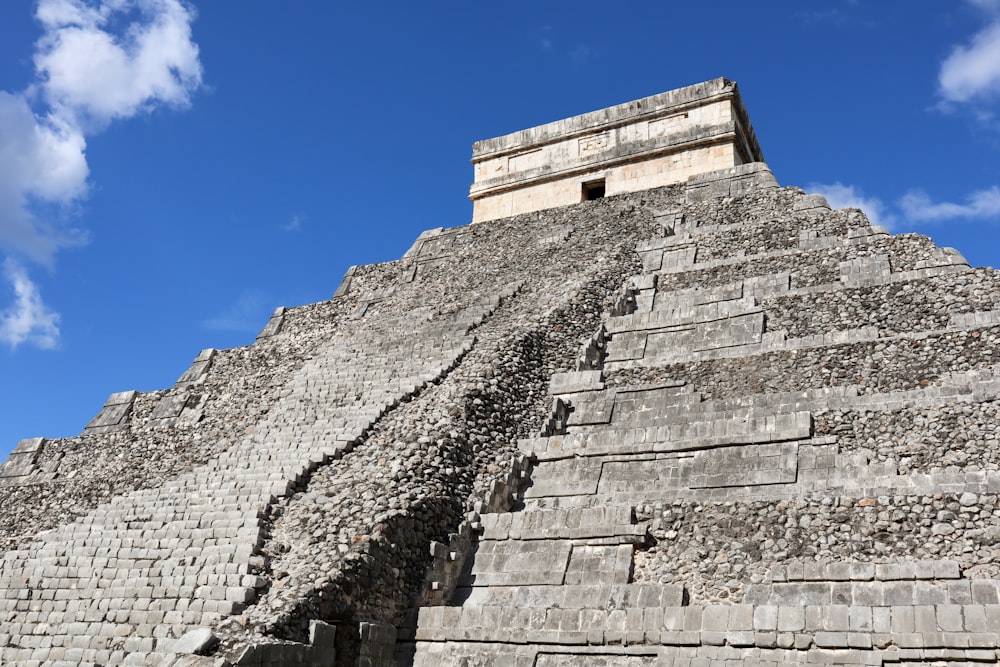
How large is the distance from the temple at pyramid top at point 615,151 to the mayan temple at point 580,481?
12.7ft

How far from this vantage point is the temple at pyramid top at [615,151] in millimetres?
18484

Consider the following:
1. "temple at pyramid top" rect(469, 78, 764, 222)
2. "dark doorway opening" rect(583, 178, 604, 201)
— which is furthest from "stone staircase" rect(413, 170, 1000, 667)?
"dark doorway opening" rect(583, 178, 604, 201)

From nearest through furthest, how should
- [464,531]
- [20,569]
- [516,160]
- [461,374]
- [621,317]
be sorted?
[464,531]
[20,569]
[461,374]
[621,317]
[516,160]

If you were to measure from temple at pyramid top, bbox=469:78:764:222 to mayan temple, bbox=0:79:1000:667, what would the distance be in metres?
3.87

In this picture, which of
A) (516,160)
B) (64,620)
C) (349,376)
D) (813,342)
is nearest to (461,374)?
(349,376)

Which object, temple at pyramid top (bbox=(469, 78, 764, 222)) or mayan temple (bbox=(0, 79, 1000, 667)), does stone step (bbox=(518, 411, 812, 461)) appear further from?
temple at pyramid top (bbox=(469, 78, 764, 222))

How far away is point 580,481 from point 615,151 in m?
11.6

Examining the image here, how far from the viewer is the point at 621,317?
12383 millimetres

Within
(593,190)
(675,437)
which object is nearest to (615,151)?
(593,190)

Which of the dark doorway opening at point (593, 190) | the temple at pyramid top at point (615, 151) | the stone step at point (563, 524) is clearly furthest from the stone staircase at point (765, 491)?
the dark doorway opening at point (593, 190)

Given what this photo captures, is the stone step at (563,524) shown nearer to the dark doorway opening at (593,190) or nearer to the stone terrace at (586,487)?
the stone terrace at (586,487)

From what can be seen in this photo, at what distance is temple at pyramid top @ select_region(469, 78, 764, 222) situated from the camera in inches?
728

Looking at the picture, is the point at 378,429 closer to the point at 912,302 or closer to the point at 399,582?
the point at 399,582

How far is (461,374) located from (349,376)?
2.15m
